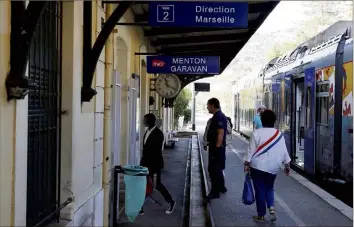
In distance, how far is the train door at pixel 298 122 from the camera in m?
12.7

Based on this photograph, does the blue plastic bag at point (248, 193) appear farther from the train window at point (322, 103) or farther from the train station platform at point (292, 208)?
the train window at point (322, 103)

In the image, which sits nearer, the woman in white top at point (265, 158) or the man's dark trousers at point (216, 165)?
the woman in white top at point (265, 158)

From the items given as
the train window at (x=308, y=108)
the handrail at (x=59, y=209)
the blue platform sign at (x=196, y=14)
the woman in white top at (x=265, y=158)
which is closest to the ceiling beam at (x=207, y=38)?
the train window at (x=308, y=108)

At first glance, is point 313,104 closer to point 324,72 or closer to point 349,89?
point 324,72

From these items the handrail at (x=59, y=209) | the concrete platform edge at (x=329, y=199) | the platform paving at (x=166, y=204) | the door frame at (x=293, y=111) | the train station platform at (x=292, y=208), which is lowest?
the platform paving at (x=166, y=204)

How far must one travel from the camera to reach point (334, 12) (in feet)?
203

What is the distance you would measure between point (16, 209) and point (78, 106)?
6.02 feet

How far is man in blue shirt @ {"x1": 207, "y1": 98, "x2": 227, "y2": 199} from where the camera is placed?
865 cm

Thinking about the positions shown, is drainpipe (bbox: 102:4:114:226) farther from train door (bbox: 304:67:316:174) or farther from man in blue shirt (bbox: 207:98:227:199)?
train door (bbox: 304:67:316:174)

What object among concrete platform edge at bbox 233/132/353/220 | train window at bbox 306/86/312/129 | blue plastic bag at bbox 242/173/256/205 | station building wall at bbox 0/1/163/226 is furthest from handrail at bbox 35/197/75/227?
train window at bbox 306/86/312/129

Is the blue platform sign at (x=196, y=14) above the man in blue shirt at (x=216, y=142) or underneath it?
above

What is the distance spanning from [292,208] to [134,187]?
3.23m

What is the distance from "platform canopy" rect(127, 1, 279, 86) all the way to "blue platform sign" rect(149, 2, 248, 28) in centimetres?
157

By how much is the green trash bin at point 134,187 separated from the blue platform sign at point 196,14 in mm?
2422
